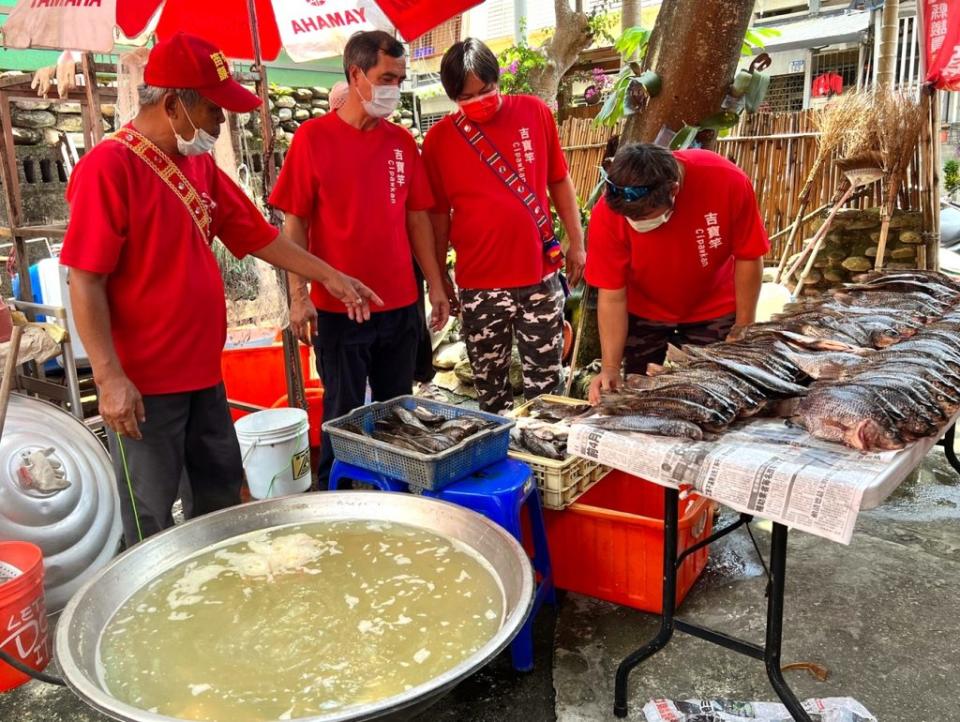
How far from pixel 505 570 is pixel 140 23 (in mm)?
4072

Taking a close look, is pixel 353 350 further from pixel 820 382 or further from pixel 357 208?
pixel 820 382

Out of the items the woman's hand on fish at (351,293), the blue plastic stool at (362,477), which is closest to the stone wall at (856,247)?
the woman's hand on fish at (351,293)

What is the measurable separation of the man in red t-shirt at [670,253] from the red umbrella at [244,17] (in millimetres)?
1997

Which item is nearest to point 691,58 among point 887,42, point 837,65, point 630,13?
point 887,42

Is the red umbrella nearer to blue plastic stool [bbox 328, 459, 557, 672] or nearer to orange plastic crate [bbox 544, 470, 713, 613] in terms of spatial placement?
blue plastic stool [bbox 328, 459, 557, 672]

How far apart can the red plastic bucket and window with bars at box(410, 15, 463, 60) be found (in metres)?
9.69

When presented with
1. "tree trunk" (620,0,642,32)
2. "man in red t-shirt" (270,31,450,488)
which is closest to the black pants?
"man in red t-shirt" (270,31,450,488)

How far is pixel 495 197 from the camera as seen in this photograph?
3.87 metres

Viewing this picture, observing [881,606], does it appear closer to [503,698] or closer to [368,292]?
[503,698]

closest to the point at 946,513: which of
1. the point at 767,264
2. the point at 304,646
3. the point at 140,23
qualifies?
the point at 304,646

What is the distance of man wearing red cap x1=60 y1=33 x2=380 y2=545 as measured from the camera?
2463 mm

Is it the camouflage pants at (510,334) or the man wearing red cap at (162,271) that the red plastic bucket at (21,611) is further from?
the camouflage pants at (510,334)

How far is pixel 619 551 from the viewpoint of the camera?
3072 millimetres

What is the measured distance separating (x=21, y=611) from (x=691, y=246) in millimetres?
3166
